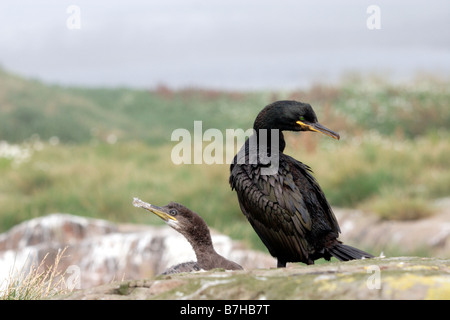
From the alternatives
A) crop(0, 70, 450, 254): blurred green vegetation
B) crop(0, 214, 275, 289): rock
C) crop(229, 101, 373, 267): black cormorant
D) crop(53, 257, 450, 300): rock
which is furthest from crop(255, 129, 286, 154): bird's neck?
crop(0, 70, 450, 254): blurred green vegetation

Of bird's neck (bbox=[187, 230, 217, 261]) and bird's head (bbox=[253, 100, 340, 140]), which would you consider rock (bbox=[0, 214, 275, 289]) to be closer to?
bird's neck (bbox=[187, 230, 217, 261])

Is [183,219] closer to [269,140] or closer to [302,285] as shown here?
[269,140]

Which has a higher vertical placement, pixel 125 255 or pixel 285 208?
pixel 285 208

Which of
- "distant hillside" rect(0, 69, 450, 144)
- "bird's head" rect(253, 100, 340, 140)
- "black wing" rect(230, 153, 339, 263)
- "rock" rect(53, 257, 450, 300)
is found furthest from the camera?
"distant hillside" rect(0, 69, 450, 144)

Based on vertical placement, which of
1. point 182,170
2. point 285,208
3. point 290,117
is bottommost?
point 285,208

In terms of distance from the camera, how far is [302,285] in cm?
275

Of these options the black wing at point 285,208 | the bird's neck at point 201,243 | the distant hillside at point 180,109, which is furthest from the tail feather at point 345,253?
the distant hillside at point 180,109

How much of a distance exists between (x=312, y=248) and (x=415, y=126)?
18.4 meters

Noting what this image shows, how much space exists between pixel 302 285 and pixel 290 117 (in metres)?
1.70

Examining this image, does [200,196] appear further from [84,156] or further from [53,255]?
Answer: [84,156]

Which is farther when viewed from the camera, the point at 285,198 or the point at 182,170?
the point at 182,170

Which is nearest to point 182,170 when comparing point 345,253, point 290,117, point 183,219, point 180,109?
point 183,219

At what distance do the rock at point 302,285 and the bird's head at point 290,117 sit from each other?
1314mm

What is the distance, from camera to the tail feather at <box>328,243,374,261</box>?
393 centimetres
